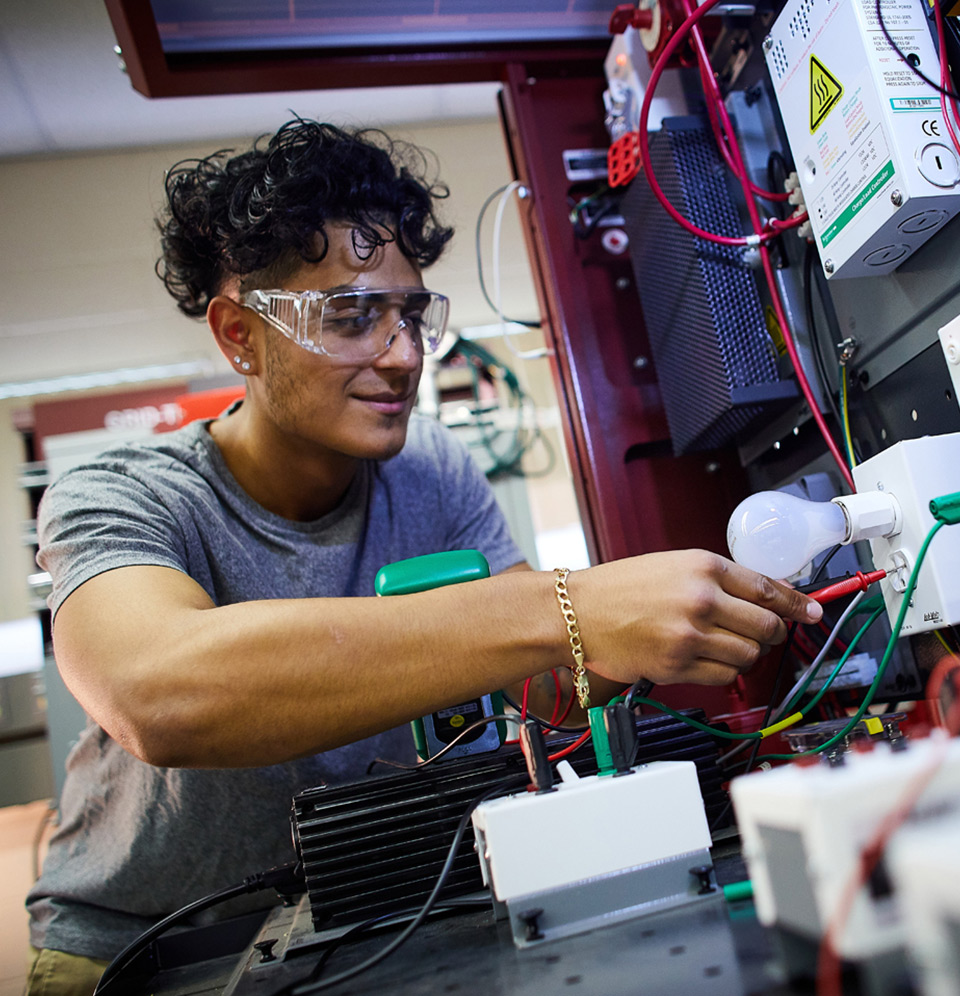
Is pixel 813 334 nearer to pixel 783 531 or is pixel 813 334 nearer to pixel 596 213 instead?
pixel 783 531

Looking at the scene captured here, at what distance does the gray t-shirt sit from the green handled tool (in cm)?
31

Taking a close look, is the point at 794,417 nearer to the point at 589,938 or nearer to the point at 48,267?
the point at 589,938

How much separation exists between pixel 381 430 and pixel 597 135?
685mm

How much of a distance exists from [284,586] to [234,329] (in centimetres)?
45

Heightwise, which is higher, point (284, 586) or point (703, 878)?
point (284, 586)

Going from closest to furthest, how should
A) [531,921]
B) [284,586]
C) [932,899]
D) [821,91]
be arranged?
[932,899] < [531,921] < [821,91] < [284,586]

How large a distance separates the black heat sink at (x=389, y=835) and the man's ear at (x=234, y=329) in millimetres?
850

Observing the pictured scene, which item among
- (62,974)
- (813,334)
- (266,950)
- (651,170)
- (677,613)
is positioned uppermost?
(651,170)

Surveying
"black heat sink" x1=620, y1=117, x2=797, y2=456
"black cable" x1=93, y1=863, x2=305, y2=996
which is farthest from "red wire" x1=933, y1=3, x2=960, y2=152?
"black cable" x1=93, y1=863, x2=305, y2=996

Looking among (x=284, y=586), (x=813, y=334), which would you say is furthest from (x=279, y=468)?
(x=813, y=334)

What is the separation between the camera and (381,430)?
126 cm

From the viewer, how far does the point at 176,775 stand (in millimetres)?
1179

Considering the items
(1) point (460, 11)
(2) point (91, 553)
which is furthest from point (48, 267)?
(2) point (91, 553)

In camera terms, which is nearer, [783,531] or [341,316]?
[783,531]
